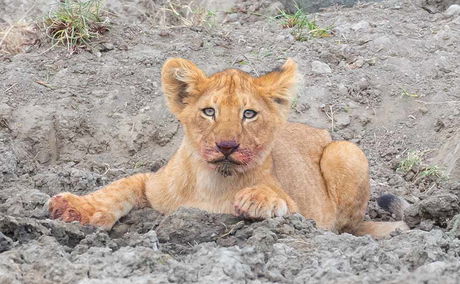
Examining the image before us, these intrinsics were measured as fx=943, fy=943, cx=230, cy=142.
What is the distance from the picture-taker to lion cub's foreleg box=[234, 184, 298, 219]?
18.5 ft

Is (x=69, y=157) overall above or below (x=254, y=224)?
below

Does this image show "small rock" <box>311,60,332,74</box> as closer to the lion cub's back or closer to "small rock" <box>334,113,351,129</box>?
"small rock" <box>334,113,351,129</box>

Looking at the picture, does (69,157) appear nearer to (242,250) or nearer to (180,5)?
(180,5)

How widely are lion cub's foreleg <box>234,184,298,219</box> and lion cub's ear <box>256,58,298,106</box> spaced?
74 cm

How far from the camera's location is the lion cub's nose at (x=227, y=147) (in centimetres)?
570

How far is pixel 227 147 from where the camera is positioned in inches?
225

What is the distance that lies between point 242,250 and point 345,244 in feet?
2.28

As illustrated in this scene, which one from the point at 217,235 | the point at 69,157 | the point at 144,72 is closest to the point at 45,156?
the point at 69,157

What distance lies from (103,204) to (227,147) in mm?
1025

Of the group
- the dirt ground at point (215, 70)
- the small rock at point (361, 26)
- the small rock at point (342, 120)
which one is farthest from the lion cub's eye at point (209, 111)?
the small rock at point (361, 26)

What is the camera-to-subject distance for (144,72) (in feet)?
30.5

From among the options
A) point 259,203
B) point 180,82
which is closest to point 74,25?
point 180,82

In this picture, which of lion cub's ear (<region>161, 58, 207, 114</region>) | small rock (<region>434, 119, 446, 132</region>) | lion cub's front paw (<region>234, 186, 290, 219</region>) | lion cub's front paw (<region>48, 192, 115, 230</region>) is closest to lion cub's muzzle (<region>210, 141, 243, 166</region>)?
lion cub's front paw (<region>234, 186, 290, 219</region>)

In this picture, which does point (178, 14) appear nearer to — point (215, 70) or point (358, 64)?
point (215, 70)
